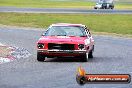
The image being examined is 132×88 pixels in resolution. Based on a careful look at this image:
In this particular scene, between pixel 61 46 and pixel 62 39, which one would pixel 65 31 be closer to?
pixel 62 39

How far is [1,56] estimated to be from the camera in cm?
2123

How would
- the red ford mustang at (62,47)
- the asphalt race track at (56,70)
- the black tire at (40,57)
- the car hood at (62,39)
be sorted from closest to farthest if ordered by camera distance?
the asphalt race track at (56,70) < the red ford mustang at (62,47) < the car hood at (62,39) < the black tire at (40,57)

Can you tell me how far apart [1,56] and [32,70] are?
15.1 ft

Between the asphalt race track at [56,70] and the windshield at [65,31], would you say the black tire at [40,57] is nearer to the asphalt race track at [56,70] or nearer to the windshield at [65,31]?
the asphalt race track at [56,70]

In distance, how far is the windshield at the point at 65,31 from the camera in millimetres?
20828

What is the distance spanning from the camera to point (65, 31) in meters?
21.1

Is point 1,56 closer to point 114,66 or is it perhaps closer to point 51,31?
point 51,31

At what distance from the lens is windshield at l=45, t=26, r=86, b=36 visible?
820 inches

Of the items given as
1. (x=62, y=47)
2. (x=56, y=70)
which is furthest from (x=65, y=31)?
(x=56, y=70)

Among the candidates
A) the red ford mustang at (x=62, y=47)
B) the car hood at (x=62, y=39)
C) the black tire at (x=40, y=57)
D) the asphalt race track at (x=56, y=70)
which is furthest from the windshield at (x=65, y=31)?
the black tire at (x=40, y=57)

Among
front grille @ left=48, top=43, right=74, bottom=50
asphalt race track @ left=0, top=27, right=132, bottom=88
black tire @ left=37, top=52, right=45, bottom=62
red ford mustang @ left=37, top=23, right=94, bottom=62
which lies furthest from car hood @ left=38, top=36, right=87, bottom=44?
asphalt race track @ left=0, top=27, right=132, bottom=88

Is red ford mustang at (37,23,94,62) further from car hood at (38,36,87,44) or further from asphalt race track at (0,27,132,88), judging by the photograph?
asphalt race track at (0,27,132,88)

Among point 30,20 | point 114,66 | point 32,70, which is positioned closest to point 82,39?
point 114,66

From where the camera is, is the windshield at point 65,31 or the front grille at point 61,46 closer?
the front grille at point 61,46
